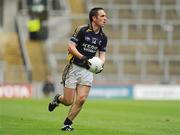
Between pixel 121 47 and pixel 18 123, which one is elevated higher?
pixel 18 123

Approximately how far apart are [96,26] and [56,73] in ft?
106

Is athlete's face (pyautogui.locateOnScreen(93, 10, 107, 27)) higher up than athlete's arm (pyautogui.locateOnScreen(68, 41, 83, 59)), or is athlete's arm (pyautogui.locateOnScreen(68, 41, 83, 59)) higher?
athlete's face (pyautogui.locateOnScreen(93, 10, 107, 27))

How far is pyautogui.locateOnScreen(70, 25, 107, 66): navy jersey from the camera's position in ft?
50.1

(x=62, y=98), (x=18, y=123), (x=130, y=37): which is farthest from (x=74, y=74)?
(x=130, y=37)

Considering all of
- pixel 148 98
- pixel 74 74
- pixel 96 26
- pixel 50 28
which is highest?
pixel 96 26

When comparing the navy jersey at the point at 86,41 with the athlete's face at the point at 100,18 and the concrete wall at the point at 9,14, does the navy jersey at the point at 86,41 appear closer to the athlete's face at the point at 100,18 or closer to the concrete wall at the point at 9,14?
the athlete's face at the point at 100,18

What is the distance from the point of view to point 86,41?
1529 centimetres

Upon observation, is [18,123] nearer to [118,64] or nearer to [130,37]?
[118,64]

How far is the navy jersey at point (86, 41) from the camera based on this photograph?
15.3 meters

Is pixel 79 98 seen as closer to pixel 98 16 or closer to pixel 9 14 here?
pixel 98 16

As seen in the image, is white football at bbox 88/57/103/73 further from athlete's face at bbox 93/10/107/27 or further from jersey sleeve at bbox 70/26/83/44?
athlete's face at bbox 93/10/107/27

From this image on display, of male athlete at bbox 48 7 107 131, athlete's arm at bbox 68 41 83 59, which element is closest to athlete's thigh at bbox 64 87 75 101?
male athlete at bbox 48 7 107 131

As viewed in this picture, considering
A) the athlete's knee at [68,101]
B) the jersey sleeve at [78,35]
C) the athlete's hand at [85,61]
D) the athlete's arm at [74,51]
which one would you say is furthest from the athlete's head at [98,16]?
the athlete's knee at [68,101]

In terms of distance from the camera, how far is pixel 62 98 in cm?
1578
